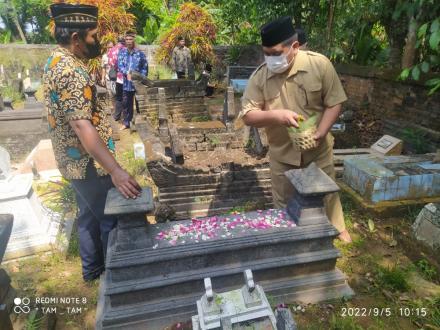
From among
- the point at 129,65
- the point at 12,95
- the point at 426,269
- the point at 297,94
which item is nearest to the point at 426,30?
the point at 297,94

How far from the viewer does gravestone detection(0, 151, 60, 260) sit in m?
3.38

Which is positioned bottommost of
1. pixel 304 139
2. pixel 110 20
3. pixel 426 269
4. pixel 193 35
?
pixel 426 269

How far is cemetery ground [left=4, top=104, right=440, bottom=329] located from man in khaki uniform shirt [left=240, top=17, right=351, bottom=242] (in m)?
0.73

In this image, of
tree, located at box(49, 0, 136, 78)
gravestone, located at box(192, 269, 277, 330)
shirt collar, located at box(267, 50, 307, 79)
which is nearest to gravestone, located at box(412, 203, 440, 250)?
shirt collar, located at box(267, 50, 307, 79)

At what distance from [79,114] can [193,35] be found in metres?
13.2

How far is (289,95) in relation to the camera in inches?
114

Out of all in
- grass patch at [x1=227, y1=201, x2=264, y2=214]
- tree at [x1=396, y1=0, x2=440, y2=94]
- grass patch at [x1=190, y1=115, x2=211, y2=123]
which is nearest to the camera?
tree at [x1=396, y1=0, x2=440, y2=94]

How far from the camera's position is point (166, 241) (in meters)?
2.46

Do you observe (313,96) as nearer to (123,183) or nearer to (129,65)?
(123,183)

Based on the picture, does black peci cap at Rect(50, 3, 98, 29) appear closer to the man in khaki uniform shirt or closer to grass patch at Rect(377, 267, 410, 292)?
the man in khaki uniform shirt

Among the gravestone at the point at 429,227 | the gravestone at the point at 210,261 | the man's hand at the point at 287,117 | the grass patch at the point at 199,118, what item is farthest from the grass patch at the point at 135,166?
the gravestone at the point at 429,227

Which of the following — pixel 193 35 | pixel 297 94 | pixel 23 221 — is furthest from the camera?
pixel 193 35

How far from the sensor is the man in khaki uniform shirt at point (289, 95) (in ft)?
8.89

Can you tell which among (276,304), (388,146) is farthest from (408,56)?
(276,304)
